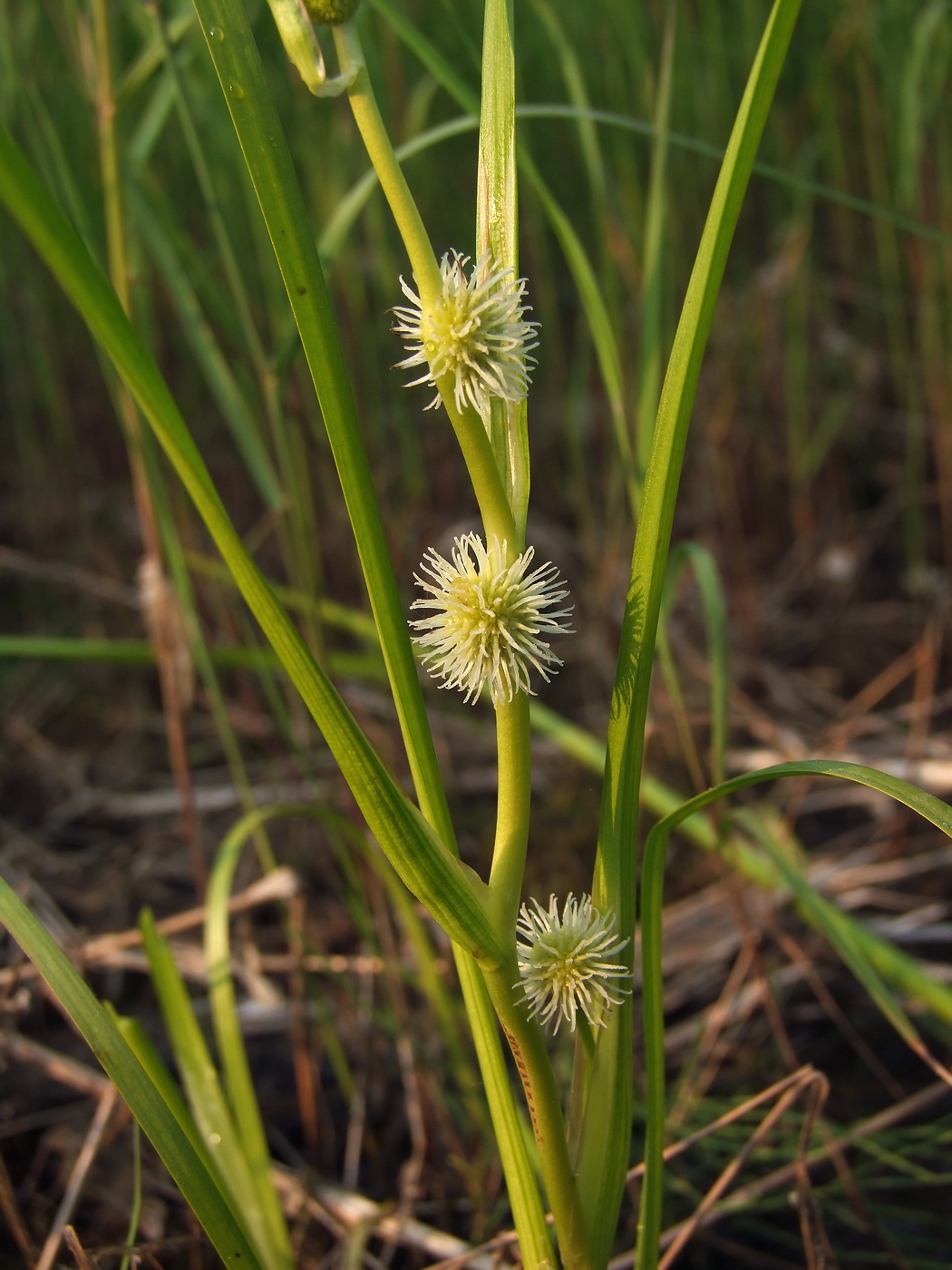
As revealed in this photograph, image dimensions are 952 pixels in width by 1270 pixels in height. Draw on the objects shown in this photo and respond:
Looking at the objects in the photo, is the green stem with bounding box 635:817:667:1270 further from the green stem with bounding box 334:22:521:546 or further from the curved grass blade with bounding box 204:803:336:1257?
the curved grass blade with bounding box 204:803:336:1257

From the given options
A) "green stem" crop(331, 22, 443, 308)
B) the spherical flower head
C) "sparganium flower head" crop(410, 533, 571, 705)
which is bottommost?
the spherical flower head

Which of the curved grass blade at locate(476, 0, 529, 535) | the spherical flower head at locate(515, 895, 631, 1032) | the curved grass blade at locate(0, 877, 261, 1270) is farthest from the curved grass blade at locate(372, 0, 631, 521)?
the curved grass blade at locate(0, 877, 261, 1270)

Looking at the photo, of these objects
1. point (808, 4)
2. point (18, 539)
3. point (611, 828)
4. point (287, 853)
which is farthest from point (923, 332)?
point (18, 539)

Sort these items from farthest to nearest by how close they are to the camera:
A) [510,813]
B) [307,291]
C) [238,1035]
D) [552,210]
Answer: [238,1035]
[552,210]
[510,813]
[307,291]

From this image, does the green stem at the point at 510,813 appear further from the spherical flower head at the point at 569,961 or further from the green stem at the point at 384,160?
the green stem at the point at 384,160

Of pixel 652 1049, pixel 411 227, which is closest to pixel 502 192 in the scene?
pixel 411 227

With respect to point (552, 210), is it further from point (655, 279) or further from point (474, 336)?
point (474, 336)

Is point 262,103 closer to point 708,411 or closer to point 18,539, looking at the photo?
point 708,411
